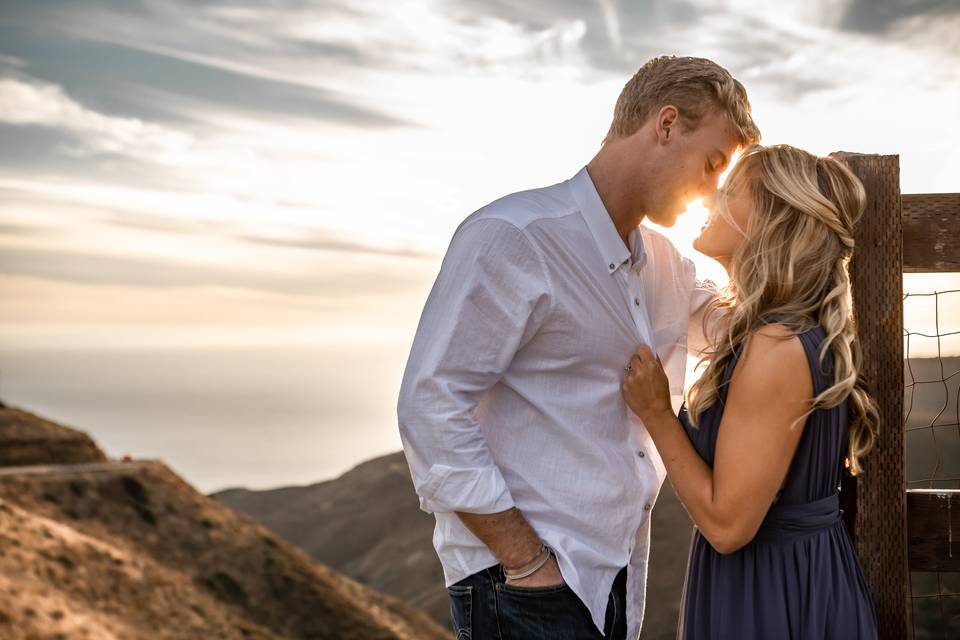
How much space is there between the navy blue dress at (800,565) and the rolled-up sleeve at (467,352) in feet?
2.15

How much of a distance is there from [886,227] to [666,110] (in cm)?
78

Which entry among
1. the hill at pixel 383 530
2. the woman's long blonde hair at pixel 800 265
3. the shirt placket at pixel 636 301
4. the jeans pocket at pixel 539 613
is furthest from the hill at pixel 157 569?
the woman's long blonde hair at pixel 800 265

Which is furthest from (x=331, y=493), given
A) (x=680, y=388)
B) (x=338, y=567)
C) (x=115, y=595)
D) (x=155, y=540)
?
(x=680, y=388)

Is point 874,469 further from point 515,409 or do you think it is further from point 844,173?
point 515,409

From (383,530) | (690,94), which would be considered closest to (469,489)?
(690,94)

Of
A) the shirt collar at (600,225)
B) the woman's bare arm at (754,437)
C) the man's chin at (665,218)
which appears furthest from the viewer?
the man's chin at (665,218)

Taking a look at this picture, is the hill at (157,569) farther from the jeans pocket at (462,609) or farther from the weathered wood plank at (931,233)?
the weathered wood plank at (931,233)

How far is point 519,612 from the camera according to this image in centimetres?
273

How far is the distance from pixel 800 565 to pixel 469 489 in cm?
102

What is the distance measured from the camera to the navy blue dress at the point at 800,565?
8.89 ft

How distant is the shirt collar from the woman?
31 cm

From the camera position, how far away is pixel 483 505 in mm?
2660

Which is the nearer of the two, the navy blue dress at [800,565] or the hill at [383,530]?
the navy blue dress at [800,565]

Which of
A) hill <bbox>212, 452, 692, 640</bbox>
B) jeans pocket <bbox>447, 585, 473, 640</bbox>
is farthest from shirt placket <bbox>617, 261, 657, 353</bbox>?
hill <bbox>212, 452, 692, 640</bbox>
